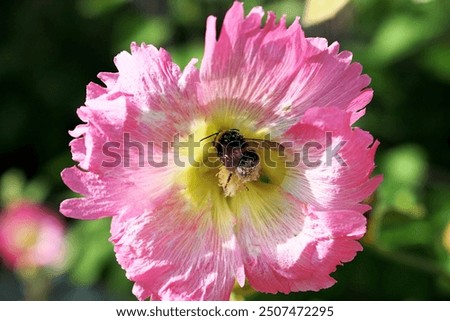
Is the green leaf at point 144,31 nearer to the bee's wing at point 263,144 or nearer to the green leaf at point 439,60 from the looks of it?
the green leaf at point 439,60

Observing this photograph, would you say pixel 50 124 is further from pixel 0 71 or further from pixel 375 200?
pixel 375 200

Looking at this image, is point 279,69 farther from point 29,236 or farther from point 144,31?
point 29,236

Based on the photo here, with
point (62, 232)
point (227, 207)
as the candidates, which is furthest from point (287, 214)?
point (62, 232)

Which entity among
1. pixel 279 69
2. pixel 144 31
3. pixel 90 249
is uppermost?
pixel 144 31

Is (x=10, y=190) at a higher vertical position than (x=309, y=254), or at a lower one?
higher

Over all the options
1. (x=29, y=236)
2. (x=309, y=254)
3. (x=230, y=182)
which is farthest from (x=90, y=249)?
(x=309, y=254)

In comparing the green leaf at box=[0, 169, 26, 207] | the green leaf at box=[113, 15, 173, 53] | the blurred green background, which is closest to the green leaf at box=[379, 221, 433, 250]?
the blurred green background
